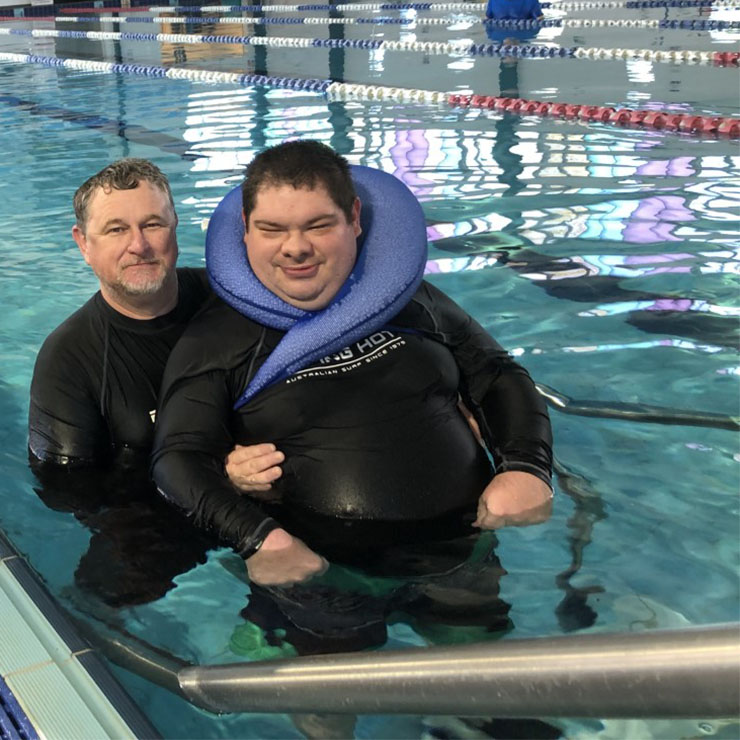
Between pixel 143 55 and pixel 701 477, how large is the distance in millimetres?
14800

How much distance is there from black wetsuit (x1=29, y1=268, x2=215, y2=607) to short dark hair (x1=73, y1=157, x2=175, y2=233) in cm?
27

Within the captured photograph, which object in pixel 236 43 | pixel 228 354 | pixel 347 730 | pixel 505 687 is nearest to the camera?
pixel 505 687

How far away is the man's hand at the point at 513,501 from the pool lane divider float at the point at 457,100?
21.6 ft

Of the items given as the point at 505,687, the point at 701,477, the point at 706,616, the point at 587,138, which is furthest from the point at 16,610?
the point at 587,138

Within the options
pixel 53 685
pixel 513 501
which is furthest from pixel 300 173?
pixel 53 685

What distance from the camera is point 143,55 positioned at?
53.1 feet

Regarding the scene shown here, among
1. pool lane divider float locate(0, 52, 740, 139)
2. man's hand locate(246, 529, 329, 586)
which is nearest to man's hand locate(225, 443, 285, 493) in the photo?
man's hand locate(246, 529, 329, 586)

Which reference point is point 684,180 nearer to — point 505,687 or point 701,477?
point 701,477

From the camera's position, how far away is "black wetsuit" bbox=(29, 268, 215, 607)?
2.77 meters

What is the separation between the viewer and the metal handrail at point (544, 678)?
1042 mm

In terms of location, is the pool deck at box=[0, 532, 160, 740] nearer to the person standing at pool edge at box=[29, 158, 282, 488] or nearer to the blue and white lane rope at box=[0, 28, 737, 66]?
the person standing at pool edge at box=[29, 158, 282, 488]

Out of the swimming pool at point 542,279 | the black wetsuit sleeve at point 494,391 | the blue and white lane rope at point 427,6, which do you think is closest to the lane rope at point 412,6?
the blue and white lane rope at point 427,6

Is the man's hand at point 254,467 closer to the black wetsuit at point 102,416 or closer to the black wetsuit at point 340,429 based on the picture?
the black wetsuit at point 340,429

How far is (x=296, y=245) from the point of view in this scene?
91.2 inches
